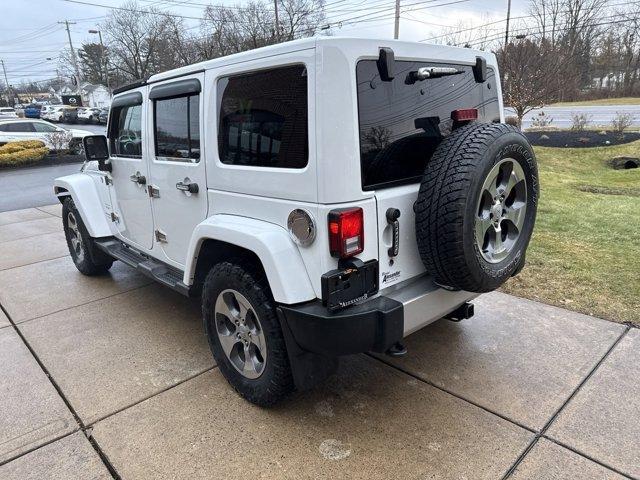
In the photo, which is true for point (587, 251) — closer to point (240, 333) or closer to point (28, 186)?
point (240, 333)

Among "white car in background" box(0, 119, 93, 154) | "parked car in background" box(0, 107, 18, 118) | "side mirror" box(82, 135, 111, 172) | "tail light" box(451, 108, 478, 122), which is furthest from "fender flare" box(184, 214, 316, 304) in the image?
"parked car in background" box(0, 107, 18, 118)

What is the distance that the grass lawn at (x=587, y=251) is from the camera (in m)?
4.08

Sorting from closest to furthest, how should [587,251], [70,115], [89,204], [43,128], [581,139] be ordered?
[89,204], [587,251], [581,139], [43,128], [70,115]

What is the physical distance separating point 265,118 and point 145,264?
6.51 feet

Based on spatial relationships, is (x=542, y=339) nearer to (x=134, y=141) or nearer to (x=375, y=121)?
(x=375, y=121)

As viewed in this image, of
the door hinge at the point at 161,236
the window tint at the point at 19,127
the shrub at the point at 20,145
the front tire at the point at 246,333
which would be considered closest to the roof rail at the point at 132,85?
the door hinge at the point at 161,236

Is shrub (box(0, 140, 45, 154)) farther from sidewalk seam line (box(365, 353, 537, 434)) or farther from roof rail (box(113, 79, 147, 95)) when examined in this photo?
sidewalk seam line (box(365, 353, 537, 434))

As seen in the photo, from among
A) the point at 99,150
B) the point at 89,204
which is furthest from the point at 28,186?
the point at 99,150

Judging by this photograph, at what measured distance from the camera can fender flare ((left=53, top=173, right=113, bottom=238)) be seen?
15.0ft

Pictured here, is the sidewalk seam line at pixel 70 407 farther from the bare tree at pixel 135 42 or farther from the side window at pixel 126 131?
the bare tree at pixel 135 42

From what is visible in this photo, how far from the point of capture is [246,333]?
2.77 metres

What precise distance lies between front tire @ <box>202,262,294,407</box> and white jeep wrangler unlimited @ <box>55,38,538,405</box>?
1cm

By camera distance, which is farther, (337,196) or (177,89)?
(177,89)

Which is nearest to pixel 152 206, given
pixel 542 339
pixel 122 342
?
pixel 122 342
